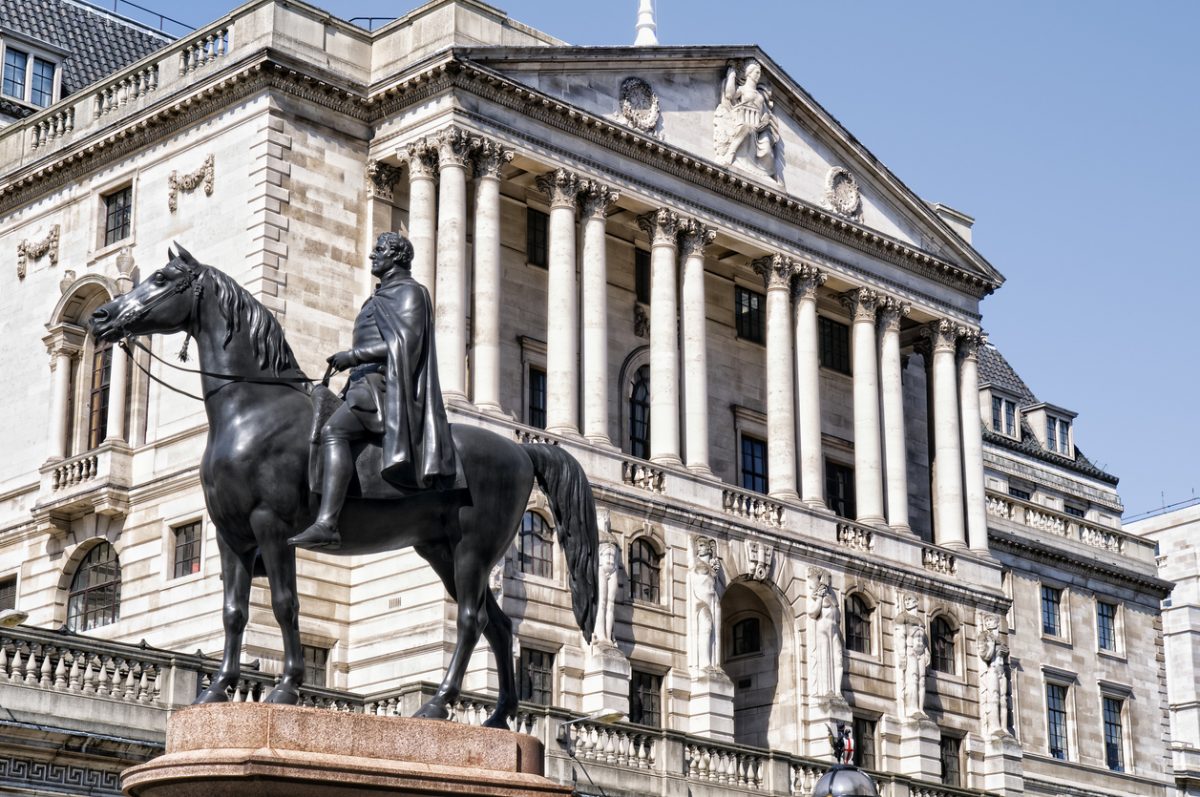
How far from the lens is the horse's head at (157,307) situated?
2041 centimetres

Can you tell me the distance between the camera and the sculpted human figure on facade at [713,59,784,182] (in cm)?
6200

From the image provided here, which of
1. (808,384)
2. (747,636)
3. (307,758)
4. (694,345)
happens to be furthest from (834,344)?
(307,758)

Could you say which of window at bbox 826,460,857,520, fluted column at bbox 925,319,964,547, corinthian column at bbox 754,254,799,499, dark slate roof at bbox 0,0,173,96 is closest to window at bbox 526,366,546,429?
corinthian column at bbox 754,254,799,499

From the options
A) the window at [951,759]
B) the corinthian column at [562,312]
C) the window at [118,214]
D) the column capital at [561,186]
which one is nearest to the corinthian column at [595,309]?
the corinthian column at [562,312]

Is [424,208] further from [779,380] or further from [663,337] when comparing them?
[779,380]

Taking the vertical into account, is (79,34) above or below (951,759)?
above

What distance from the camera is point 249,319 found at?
67.7 ft

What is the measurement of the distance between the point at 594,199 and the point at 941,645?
17.3 metres

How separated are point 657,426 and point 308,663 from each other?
1168cm

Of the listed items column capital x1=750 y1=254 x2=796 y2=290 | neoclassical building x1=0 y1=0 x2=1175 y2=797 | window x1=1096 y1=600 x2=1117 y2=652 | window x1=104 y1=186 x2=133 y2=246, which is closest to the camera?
neoclassical building x1=0 y1=0 x2=1175 y2=797

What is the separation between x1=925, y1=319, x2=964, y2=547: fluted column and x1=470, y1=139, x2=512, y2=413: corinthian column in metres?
17.7

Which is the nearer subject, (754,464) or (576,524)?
(576,524)

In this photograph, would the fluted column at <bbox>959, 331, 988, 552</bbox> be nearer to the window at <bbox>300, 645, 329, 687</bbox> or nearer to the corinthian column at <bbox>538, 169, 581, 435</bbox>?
the corinthian column at <bbox>538, 169, 581, 435</bbox>

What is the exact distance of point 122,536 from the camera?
5447 centimetres
